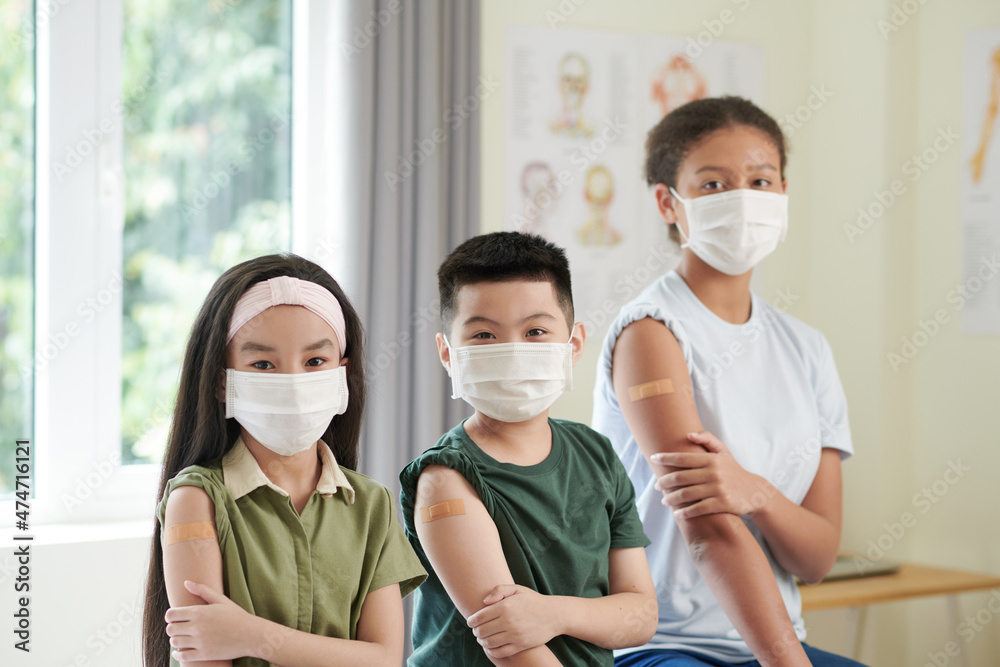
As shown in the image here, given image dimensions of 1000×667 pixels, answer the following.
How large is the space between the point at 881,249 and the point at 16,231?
2.73 metres

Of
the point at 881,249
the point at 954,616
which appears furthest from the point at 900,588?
the point at 881,249

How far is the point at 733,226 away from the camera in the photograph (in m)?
1.59

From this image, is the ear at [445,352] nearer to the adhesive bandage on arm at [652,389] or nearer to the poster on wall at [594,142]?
the adhesive bandage on arm at [652,389]

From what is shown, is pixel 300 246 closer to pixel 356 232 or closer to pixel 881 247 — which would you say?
pixel 356 232

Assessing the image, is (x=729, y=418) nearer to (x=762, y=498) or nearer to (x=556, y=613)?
(x=762, y=498)

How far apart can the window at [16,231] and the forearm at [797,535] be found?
1.95 meters

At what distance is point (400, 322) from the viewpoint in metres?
2.52

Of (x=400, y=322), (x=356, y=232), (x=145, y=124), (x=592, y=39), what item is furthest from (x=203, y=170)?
(x=592, y=39)

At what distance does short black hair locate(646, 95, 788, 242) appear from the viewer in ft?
5.26

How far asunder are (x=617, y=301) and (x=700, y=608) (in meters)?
1.59

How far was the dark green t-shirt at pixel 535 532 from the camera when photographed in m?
1.26

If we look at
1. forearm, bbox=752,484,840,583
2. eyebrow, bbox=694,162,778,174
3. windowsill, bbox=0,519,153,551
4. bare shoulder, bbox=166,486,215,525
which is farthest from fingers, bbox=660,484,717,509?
windowsill, bbox=0,519,153,551

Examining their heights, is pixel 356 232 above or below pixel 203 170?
below

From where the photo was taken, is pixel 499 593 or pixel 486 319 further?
pixel 486 319
